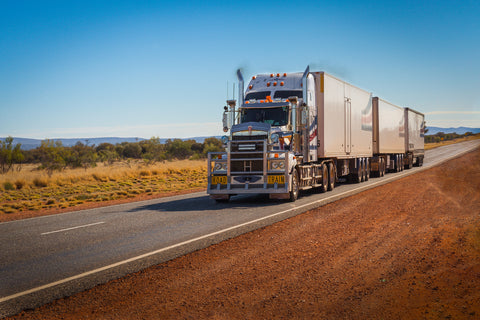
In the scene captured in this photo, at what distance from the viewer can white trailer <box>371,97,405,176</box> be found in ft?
90.5

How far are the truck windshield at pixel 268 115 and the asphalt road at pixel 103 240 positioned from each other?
2810 millimetres

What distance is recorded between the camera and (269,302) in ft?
16.2

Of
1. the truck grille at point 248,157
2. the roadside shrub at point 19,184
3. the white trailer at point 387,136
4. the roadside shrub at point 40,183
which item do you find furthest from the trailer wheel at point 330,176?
Result: the roadside shrub at point 19,184

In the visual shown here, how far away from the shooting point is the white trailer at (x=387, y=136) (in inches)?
1086

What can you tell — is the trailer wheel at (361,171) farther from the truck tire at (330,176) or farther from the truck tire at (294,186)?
the truck tire at (294,186)

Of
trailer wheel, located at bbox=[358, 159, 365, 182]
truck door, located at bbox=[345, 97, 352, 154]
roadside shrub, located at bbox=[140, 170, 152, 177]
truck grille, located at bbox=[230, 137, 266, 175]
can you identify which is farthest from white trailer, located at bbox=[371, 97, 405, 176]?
roadside shrub, located at bbox=[140, 170, 152, 177]

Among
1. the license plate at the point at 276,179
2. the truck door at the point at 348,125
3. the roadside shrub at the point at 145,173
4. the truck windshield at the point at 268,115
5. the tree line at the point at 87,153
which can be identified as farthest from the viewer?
the tree line at the point at 87,153

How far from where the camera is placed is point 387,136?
2948 centimetres

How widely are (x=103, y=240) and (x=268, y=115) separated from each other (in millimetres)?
8103

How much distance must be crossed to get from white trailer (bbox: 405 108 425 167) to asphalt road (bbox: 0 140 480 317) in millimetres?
24233

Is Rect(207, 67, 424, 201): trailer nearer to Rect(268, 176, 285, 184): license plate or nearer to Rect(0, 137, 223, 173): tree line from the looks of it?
Rect(268, 176, 285, 184): license plate

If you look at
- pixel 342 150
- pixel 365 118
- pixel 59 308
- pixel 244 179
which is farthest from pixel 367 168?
pixel 59 308

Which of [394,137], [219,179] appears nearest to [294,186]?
[219,179]

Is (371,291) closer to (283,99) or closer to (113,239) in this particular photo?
(113,239)
